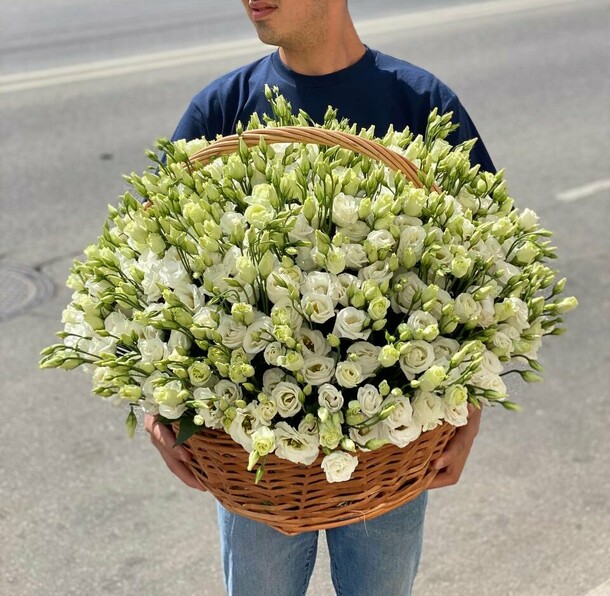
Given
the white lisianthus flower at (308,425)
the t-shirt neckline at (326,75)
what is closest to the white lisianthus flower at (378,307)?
the white lisianthus flower at (308,425)

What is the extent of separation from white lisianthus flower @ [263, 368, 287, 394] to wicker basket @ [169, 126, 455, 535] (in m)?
0.13

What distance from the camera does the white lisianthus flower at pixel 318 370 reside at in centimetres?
170

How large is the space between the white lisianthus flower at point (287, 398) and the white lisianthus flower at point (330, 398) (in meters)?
0.04

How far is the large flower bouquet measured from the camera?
1694 millimetres

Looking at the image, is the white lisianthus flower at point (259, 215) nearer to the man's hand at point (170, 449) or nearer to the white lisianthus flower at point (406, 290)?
the white lisianthus flower at point (406, 290)

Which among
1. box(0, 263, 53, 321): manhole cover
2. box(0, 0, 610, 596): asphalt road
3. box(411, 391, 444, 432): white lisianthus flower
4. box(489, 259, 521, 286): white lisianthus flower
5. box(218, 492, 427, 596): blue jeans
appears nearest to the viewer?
box(411, 391, 444, 432): white lisianthus flower

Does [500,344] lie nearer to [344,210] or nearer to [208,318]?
[344,210]

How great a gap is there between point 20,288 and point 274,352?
3795 millimetres

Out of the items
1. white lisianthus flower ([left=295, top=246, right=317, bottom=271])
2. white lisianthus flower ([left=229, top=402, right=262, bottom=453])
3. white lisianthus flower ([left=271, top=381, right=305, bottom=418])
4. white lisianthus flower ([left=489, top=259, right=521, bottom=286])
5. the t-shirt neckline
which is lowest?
white lisianthus flower ([left=229, top=402, right=262, bottom=453])

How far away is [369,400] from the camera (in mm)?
1688

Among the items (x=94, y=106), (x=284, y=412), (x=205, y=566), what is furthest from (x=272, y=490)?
(x=94, y=106)

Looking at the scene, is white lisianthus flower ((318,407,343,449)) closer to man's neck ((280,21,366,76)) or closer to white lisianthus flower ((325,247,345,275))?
white lisianthus flower ((325,247,345,275))

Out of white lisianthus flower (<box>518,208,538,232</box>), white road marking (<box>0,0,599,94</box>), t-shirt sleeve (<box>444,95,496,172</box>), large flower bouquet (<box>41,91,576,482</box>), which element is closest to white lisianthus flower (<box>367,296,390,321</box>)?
large flower bouquet (<box>41,91,576,482</box>)

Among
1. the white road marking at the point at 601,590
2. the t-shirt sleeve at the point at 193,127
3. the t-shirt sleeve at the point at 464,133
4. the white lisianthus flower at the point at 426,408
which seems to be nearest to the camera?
the white lisianthus flower at the point at 426,408
